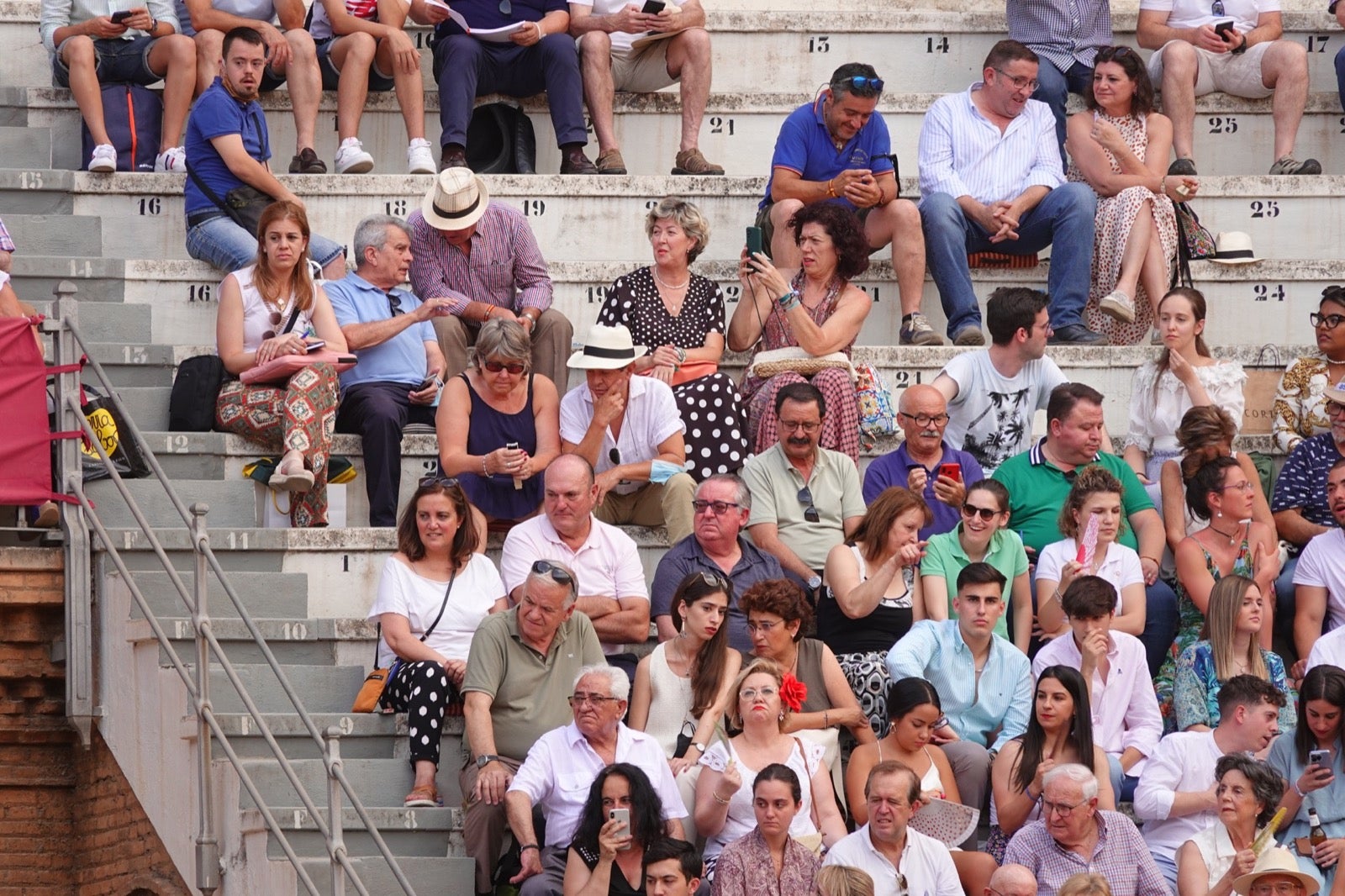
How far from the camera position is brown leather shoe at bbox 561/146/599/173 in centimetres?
1225

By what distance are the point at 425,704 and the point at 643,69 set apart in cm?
484

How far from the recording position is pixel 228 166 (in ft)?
37.2

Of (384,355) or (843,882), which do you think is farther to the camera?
(384,355)

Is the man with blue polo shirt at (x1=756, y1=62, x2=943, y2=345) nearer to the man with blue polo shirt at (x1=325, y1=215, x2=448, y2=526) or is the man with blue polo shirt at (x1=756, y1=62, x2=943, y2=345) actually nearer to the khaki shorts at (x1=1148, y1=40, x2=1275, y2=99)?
the man with blue polo shirt at (x1=325, y1=215, x2=448, y2=526)

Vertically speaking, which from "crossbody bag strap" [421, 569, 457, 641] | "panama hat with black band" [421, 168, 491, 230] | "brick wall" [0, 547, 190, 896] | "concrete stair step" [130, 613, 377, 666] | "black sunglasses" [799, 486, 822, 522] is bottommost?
"brick wall" [0, 547, 190, 896]

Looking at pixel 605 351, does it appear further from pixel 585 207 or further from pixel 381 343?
pixel 585 207

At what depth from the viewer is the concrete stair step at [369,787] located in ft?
28.8

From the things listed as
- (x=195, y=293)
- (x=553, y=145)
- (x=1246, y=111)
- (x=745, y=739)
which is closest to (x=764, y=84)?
(x=553, y=145)

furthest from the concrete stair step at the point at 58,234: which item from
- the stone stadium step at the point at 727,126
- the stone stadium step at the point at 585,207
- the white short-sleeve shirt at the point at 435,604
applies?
the white short-sleeve shirt at the point at 435,604

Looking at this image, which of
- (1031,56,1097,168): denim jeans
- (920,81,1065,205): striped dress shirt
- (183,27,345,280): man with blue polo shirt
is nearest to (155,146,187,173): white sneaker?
(183,27,345,280): man with blue polo shirt

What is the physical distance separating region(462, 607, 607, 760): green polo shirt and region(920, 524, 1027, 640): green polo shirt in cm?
139

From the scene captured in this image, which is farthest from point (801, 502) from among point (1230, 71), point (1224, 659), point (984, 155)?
point (1230, 71)

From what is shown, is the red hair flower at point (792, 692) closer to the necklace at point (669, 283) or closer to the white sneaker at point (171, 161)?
the necklace at point (669, 283)

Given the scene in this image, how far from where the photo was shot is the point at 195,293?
1141cm
